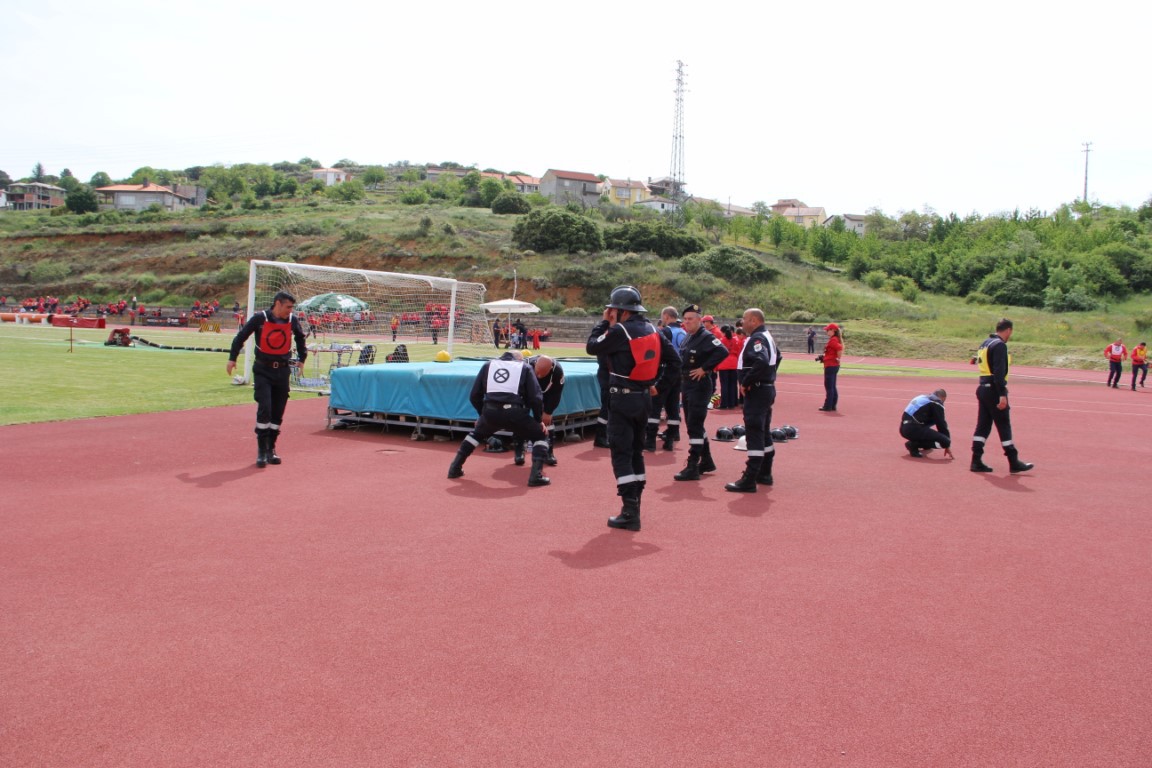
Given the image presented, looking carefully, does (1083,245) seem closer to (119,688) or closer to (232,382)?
(232,382)

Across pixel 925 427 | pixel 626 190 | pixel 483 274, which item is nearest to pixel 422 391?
pixel 925 427

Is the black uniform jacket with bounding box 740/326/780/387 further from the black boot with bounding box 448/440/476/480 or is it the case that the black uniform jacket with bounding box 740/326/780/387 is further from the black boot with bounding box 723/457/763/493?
the black boot with bounding box 448/440/476/480

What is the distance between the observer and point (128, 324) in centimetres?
5662

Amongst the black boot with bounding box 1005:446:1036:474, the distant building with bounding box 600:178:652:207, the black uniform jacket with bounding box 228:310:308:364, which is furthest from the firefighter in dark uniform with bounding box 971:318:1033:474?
the distant building with bounding box 600:178:652:207

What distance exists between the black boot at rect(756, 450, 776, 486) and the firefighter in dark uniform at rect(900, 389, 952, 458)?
340cm

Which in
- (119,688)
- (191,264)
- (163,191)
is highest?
(163,191)

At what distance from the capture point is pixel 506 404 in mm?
9719

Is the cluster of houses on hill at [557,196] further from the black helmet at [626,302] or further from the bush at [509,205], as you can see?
the black helmet at [626,302]

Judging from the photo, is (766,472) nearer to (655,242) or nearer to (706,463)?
(706,463)

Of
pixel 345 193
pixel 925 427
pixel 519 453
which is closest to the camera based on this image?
pixel 519 453

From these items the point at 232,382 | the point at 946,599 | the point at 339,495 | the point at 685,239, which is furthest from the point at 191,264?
the point at 946,599

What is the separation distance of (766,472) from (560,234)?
6652 centimetres

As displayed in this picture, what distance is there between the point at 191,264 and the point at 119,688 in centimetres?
8120

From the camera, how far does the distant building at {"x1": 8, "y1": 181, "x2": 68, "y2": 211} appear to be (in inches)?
6540
